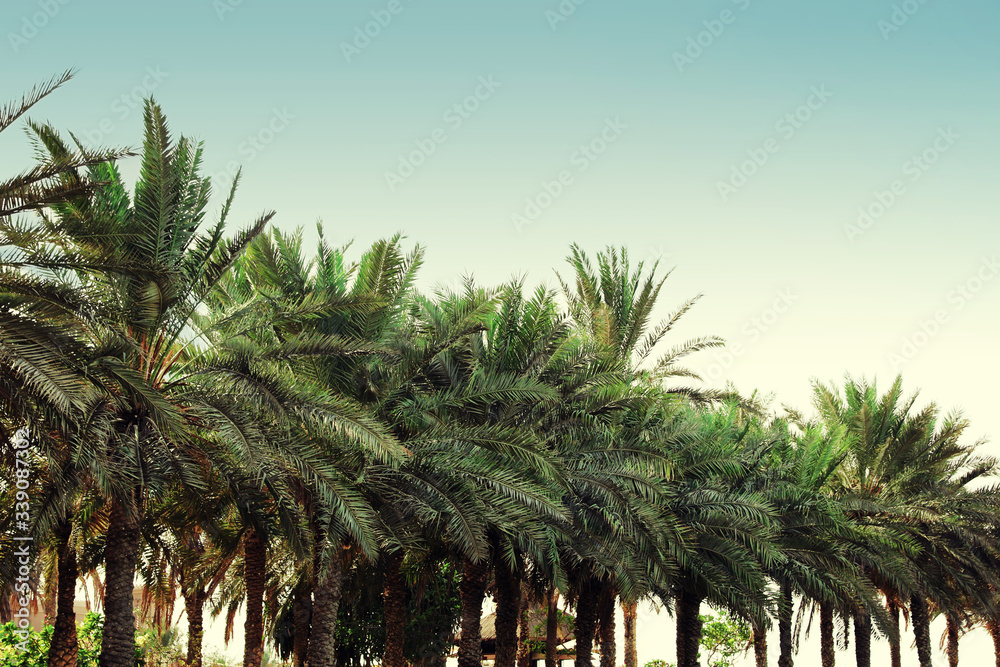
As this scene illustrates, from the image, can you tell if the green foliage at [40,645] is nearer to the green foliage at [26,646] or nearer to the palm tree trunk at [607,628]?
the green foliage at [26,646]

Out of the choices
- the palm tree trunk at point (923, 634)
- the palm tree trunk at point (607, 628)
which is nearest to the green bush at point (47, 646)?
the palm tree trunk at point (607, 628)

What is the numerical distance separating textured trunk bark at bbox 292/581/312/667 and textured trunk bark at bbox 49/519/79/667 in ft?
16.4

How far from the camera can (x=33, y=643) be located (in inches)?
677

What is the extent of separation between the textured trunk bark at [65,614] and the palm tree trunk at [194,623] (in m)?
5.44

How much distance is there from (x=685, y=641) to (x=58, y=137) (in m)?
17.1

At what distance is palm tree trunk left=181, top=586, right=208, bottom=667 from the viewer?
21.9 m

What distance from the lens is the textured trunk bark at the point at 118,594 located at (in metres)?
12.2

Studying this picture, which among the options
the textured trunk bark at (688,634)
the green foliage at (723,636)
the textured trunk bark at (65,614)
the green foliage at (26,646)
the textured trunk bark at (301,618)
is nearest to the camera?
the green foliage at (26,646)

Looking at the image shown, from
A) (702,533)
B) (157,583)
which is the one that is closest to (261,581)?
(157,583)

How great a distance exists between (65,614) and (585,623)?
10.0 meters

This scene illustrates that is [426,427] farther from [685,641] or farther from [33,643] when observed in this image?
[685,641]

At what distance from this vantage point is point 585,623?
2027 cm

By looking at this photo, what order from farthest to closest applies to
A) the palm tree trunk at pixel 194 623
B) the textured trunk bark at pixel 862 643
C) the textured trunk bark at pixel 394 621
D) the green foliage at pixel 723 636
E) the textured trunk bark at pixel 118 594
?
1. the green foliage at pixel 723 636
2. the textured trunk bark at pixel 862 643
3. the palm tree trunk at pixel 194 623
4. the textured trunk bark at pixel 394 621
5. the textured trunk bark at pixel 118 594

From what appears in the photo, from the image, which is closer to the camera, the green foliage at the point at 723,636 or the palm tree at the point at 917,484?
the palm tree at the point at 917,484
